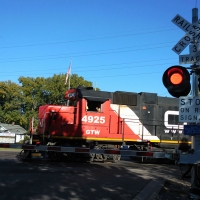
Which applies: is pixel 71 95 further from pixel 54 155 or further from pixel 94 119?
pixel 54 155

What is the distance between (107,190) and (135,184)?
1.36 m

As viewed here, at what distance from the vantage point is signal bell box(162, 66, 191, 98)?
4902mm

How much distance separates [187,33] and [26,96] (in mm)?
64119

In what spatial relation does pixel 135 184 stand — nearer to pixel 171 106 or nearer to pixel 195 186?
pixel 195 186

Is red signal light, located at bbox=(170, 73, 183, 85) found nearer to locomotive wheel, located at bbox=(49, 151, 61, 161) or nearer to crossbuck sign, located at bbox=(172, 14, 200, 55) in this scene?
crossbuck sign, located at bbox=(172, 14, 200, 55)

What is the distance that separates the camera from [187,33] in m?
5.20

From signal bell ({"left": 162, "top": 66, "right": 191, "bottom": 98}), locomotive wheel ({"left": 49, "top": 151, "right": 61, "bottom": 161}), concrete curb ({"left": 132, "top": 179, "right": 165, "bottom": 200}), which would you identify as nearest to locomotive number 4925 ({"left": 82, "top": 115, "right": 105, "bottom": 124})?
locomotive wheel ({"left": 49, "top": 151, "right": 61, "bottom": 161})

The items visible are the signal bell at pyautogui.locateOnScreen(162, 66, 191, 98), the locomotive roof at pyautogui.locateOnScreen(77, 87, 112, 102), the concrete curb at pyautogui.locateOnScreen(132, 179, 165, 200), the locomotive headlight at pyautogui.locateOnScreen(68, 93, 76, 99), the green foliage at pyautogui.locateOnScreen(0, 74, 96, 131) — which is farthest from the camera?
the green foliage at pyautogui.locateOnScreen(0, 74, 96, 131)

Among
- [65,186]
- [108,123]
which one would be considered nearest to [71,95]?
[108,123]

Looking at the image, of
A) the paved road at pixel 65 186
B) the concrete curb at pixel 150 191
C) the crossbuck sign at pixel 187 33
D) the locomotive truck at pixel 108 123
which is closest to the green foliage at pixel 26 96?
the locomotive truck at pixel 108 123

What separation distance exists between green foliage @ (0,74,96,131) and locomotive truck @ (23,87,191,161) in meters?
42.5

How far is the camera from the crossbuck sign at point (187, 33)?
512 centimetres

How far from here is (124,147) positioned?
1538cm

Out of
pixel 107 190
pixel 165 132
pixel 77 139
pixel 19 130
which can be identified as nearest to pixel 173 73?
pixel 107 190
